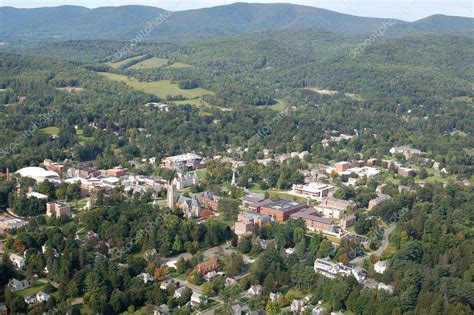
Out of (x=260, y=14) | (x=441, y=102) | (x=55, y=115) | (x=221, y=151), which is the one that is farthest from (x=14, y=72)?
(x=260, y=14)

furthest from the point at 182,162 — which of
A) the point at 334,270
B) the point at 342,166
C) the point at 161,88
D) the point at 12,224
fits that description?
the point at 161,88

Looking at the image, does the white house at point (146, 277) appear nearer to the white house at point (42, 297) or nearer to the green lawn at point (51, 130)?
the white house at point (42, 297)

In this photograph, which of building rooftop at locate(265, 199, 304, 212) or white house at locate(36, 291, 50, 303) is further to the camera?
building rooftop at locate(265, 199, 304, 212)

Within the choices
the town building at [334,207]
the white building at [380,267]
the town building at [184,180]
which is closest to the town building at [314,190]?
the town building at [334,207]

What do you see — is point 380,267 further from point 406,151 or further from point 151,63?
point 151,63

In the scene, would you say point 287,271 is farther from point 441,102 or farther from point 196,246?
point 441,102

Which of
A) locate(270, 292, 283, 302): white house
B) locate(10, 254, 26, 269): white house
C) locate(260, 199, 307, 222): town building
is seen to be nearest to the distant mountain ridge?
locate(260, 199, 307, 222): town building

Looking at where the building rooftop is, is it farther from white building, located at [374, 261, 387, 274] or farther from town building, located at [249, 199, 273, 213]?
white building, located at [374, 261, 387, 274]
